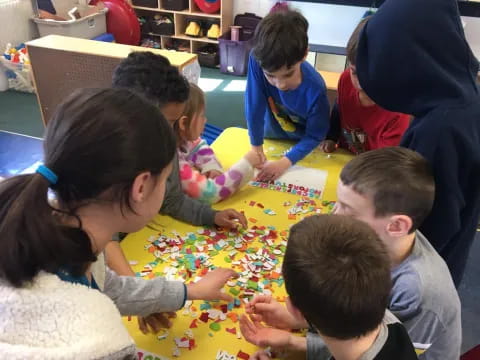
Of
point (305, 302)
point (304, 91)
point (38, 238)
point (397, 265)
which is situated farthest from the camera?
point (304, 91)

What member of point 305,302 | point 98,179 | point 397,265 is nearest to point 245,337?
point 305,302

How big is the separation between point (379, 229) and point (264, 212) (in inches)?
17.9

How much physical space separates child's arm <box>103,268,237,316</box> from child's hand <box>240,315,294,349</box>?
11 centimetres

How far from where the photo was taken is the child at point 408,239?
974mm

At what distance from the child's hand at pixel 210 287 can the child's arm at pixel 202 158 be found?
→ 2.03 feet

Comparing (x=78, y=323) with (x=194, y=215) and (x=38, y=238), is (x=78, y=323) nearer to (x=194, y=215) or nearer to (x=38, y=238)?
(x=38, y=238)

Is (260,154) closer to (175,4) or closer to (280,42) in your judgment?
(280,42)

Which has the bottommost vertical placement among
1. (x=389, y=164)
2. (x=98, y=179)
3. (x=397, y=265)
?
(x=397, y=265)

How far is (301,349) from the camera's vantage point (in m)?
0.96

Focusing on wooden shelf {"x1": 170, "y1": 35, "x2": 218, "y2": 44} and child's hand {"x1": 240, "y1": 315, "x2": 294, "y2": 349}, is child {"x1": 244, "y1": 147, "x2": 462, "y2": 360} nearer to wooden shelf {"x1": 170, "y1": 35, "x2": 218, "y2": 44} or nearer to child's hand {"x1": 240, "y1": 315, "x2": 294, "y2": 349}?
child's hand {"x1": 240, "y1": 315, "x2": 294, "y2": 349}

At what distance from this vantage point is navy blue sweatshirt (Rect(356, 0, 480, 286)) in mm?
1087

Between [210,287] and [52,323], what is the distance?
1.56 feet

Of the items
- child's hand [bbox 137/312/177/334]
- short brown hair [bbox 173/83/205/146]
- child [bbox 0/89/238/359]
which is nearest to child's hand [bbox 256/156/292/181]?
short brown hair [bbox 173/83/205/146]

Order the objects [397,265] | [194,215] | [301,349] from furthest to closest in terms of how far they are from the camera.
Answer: [194,215], [397,265], [301,349]
